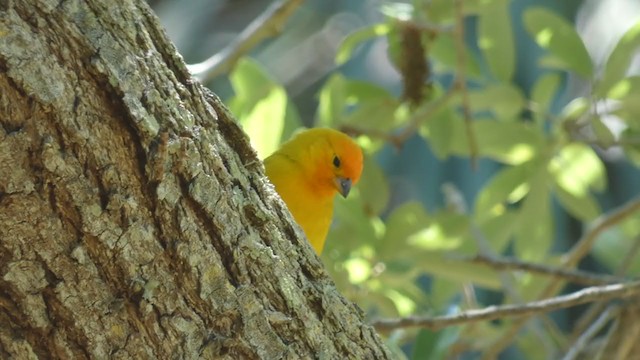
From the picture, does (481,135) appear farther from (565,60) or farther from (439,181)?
(439,181)

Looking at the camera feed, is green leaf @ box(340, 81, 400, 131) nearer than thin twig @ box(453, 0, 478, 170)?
No

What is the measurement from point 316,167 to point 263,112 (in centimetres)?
29

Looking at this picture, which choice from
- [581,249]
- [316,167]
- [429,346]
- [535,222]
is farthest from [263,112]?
[581,249]

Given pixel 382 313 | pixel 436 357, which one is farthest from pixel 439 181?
pixel 436 357

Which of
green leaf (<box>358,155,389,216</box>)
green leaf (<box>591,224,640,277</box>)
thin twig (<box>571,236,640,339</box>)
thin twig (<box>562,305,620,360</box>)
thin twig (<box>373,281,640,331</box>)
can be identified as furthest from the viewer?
green leaf (<box>591,224,640,277</box>)

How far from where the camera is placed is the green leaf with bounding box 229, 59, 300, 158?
12.0 feet

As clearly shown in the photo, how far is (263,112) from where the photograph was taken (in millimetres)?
3652

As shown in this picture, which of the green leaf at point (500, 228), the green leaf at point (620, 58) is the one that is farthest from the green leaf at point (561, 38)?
the green leaf at point (500, 228)

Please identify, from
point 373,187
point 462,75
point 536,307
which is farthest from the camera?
point 373,187

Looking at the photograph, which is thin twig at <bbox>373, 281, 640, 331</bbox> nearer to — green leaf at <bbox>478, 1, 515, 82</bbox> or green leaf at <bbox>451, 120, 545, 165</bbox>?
green leaf at <bbox>451, 120, 545, 165</bbox>

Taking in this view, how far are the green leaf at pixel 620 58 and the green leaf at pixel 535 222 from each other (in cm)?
44

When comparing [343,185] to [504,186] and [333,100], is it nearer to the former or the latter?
[333,100]

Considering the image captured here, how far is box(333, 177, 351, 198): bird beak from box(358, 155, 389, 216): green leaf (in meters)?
0.19

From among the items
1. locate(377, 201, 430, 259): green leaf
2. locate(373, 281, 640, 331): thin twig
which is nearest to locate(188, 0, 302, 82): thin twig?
locate(377, 201, 430, 259): green leaf
